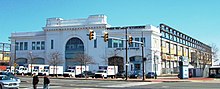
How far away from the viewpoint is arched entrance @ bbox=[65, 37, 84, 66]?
9112 centimetres

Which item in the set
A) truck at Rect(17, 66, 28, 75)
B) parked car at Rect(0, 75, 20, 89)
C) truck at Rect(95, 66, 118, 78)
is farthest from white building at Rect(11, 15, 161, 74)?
parked car at Rect(0, 75, 20, 89)

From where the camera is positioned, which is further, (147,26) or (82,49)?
(82,49)

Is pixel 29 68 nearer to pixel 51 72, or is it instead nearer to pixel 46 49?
pixel 51 72

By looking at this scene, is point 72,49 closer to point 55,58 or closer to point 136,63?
point 55,58

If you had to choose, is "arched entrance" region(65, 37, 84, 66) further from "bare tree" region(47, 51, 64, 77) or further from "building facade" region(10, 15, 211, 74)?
"bare tree" region(47, 51, 64, 77)

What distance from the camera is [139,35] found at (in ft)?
276

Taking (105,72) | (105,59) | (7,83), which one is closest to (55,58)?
(105,59)

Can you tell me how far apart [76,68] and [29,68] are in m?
10.8

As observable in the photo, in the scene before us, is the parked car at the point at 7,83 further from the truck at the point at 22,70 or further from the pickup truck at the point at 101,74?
the truck at the point at 22,70

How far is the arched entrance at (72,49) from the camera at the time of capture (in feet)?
299

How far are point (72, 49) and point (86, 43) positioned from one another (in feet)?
16.4

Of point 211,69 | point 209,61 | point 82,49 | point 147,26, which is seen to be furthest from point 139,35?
point 209,61

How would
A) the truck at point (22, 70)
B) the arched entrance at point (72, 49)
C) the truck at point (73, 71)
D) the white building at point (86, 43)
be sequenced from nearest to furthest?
the truck at point (73, 71), the truck at point (22, 70), the white building at point (86, 43), the arched entrance at point (72, 49)

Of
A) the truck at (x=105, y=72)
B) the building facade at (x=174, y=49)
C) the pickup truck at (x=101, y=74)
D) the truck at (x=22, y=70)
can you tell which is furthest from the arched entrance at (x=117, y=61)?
the truck at (x=22, y=70)
